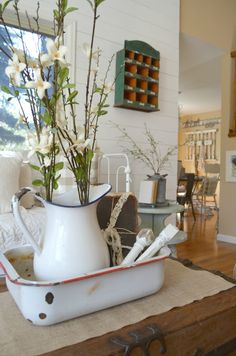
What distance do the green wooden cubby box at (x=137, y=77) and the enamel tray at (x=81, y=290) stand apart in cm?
215

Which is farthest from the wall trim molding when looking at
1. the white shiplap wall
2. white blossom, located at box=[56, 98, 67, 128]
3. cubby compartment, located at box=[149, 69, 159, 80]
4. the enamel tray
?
white blossom, located at box=[56, 98, 67, 128]

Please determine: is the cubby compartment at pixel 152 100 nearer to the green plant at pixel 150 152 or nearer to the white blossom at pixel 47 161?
the green plant at pixel 150 152

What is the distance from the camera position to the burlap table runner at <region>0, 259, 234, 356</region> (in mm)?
502

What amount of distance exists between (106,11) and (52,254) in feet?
8.63

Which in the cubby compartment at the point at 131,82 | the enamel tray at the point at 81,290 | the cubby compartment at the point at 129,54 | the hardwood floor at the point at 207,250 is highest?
the cubby compartment at the point at 129,54

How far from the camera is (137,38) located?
9.34 ft

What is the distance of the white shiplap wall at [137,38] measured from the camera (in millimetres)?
2502

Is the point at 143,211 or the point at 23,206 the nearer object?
the point at 23,206

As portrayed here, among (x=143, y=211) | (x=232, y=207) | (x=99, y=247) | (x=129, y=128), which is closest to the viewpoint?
(x=99, y=247)

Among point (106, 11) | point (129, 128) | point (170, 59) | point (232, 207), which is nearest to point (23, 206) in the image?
point (129, 128)

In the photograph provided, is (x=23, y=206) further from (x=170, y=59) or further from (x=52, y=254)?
(x=170, y=59)

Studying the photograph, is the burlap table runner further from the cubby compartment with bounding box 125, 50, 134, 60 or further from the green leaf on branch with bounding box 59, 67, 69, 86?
the cubby compartment with bounding box 125, 50, 134, 60

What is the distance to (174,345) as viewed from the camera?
543mm

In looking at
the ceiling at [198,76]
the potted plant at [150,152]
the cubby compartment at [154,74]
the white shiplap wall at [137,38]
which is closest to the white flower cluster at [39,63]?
the white shiplap wall at [137,38]
